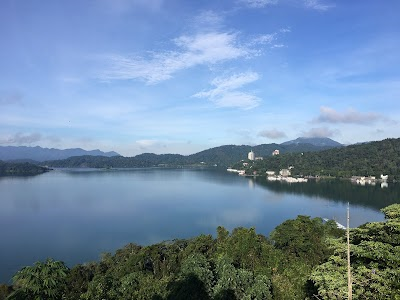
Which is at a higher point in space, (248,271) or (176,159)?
(176,159)

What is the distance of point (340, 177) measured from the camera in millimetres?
72375

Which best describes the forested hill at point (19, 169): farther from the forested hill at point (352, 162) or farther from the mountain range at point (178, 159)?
the forested hill at point (352, 162)

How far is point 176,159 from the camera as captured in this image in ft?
561

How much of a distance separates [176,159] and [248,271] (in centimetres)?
16063

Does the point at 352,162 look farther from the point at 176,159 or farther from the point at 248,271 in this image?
the point at 176,159

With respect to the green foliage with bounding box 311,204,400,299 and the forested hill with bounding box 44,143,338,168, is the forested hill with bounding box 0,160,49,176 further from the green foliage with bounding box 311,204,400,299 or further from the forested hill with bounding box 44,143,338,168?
the green foliage with bounding box 311,204,400,299

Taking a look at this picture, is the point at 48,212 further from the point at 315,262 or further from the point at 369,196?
the point at 369,196

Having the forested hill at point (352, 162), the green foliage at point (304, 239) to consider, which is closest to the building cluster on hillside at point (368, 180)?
the forested hill at point (352, 162)

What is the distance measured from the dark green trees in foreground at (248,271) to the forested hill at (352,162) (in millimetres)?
60905

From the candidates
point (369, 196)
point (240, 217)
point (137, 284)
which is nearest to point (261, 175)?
point (369, 196)

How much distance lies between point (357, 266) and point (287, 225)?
33.1 feet

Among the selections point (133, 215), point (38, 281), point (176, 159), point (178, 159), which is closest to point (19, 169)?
point (176, 159)

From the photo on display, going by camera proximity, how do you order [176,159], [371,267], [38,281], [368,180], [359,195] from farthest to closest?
1. [176,159]
2. [368,180]
3. [359,195]
4. [371,267]
5. [38,281]

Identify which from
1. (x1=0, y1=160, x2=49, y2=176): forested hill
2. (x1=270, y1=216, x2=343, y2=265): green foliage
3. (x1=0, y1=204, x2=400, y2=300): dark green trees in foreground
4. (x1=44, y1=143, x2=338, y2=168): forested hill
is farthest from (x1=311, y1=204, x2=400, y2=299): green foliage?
(x1=44, y1=143, x2=338, y2=168): forested hill
